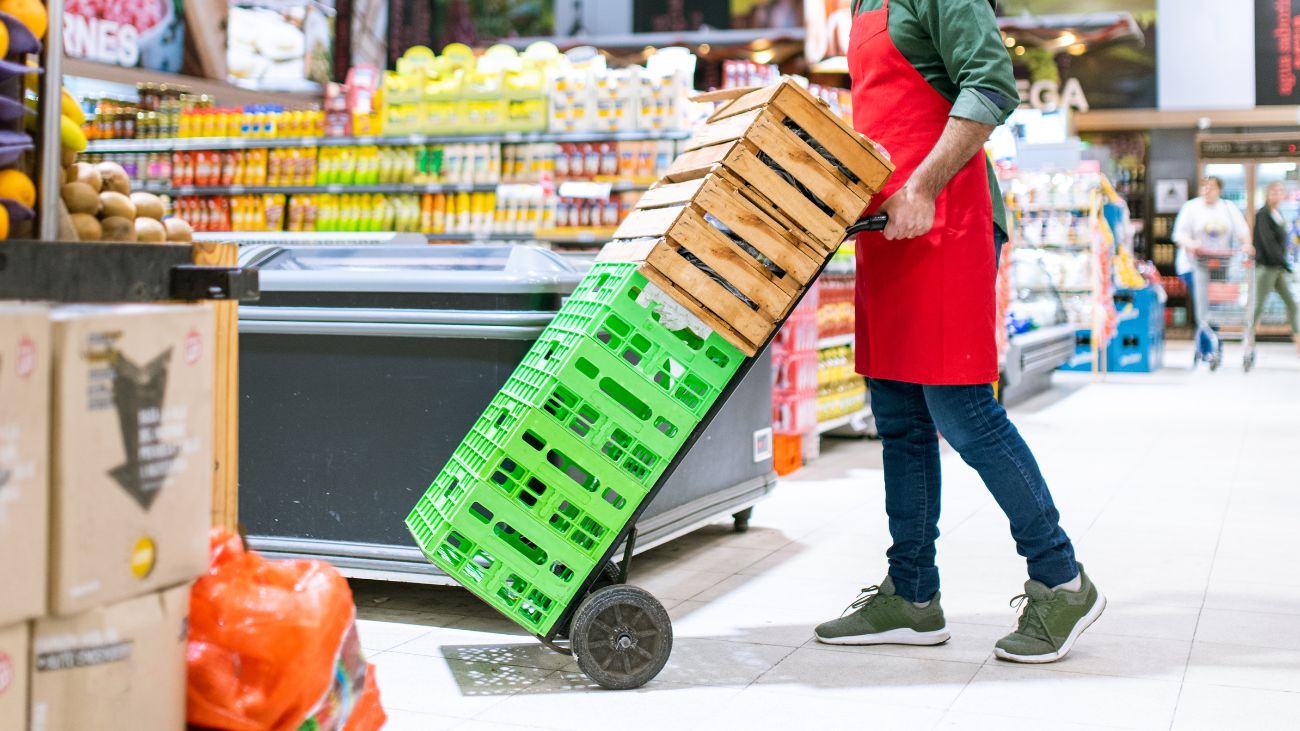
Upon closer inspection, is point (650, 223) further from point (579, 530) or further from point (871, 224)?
point (579, 530)

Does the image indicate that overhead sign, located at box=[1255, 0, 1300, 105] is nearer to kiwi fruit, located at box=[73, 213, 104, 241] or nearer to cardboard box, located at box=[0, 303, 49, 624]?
kiwi fruit, located at box=[73, 213, 104, 241]

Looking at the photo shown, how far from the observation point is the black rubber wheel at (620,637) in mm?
2674

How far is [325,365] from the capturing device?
11.3ft

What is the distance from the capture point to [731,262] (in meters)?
2.59

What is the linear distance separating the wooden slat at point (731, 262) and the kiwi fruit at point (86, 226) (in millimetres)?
1073

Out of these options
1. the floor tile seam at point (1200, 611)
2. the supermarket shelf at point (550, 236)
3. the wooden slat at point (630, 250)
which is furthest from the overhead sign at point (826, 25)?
the wooden slat at point (630, 250)

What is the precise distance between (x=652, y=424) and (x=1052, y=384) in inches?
335

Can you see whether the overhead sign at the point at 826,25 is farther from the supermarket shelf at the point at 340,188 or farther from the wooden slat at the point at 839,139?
the wooden slat at the point at 839,139

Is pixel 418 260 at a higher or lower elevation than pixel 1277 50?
lower

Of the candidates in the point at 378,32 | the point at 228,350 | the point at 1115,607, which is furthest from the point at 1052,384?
the point at 378,32

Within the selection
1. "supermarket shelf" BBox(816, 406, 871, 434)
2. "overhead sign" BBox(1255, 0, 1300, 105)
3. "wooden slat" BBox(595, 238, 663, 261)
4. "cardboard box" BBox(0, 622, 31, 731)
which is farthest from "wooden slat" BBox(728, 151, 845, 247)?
"overhead sign" BBox(1255, 0, 1300, 105)

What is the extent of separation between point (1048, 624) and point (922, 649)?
0.99 feet

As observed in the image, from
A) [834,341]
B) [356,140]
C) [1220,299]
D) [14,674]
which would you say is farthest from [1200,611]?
[1220,299]

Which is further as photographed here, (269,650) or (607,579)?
(607,579)
